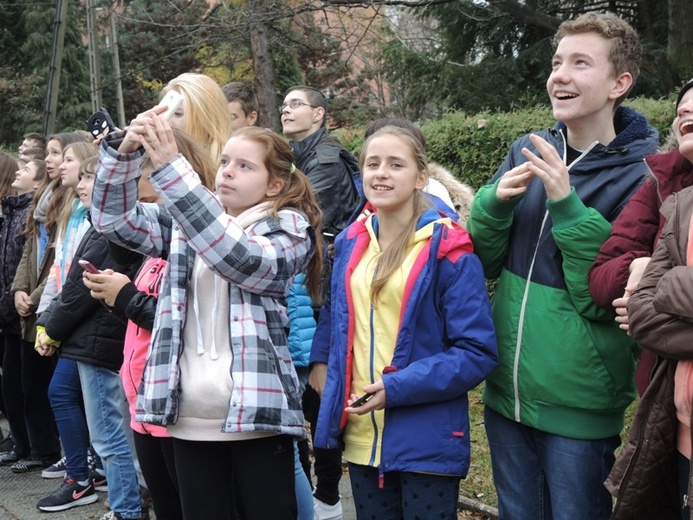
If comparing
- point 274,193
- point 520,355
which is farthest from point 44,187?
point 520,355

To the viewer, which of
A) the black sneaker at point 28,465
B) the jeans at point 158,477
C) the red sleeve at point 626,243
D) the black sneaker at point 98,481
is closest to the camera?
the red sleeve at point 626,243

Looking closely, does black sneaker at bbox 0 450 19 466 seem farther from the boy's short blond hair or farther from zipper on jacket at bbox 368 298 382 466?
the boy's short blond hair

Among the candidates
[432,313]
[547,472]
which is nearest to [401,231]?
[432,313]

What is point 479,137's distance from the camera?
24.9ft

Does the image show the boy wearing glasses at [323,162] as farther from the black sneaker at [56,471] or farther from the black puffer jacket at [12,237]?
the black sneaker at [56,471]

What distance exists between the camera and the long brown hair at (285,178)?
3404mm

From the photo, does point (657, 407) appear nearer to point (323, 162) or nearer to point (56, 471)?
point (323, 162)

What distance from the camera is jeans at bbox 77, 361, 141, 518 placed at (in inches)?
187

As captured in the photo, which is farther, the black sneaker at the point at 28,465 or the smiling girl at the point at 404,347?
the black sneaker at the point at 28,465

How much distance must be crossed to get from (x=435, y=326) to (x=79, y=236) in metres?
3.02

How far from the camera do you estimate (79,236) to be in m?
5.34

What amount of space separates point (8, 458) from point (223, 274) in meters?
4.39

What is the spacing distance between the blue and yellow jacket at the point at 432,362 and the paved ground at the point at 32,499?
6.93 feet

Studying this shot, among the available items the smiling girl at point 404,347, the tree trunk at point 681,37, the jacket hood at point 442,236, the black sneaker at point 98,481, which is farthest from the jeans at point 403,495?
the tree trunk at point 681,37
